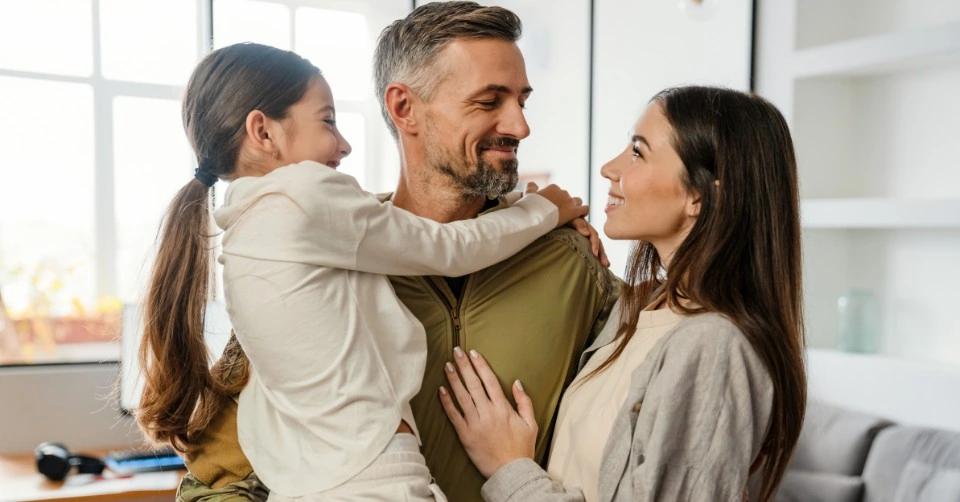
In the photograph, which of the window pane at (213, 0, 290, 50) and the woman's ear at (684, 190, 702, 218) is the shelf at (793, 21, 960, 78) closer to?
the woman's ear at (684, 190, 702, 218)

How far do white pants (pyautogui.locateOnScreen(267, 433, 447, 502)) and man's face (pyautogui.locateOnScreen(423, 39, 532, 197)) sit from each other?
510 mm

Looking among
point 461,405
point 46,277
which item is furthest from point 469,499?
point 46,277

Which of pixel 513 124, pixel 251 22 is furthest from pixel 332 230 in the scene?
pixel 251 22

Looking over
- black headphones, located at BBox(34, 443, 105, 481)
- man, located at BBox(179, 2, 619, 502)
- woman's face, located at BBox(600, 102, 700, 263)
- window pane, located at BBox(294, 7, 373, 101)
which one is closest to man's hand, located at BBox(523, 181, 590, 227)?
man, located at BBox(179, 2, 619, 502)

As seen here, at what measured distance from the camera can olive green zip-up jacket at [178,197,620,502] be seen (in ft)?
4.37

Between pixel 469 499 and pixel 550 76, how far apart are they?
11.3 feet

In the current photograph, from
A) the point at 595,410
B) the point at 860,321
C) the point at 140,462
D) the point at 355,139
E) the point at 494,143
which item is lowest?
the point at 140,462

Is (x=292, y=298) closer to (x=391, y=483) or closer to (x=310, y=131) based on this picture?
(x=391, y=483)

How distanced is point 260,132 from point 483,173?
37 centimetres

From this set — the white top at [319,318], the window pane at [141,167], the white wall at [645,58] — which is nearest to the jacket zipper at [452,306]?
the white top at [319,318]

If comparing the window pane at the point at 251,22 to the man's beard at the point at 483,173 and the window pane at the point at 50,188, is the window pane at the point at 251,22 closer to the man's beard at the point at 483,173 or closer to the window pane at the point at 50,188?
the window pane at the point at 50,188

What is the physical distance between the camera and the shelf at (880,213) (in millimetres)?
2562

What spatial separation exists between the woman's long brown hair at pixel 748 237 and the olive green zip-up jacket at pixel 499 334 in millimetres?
230

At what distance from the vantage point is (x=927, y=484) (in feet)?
7.54
